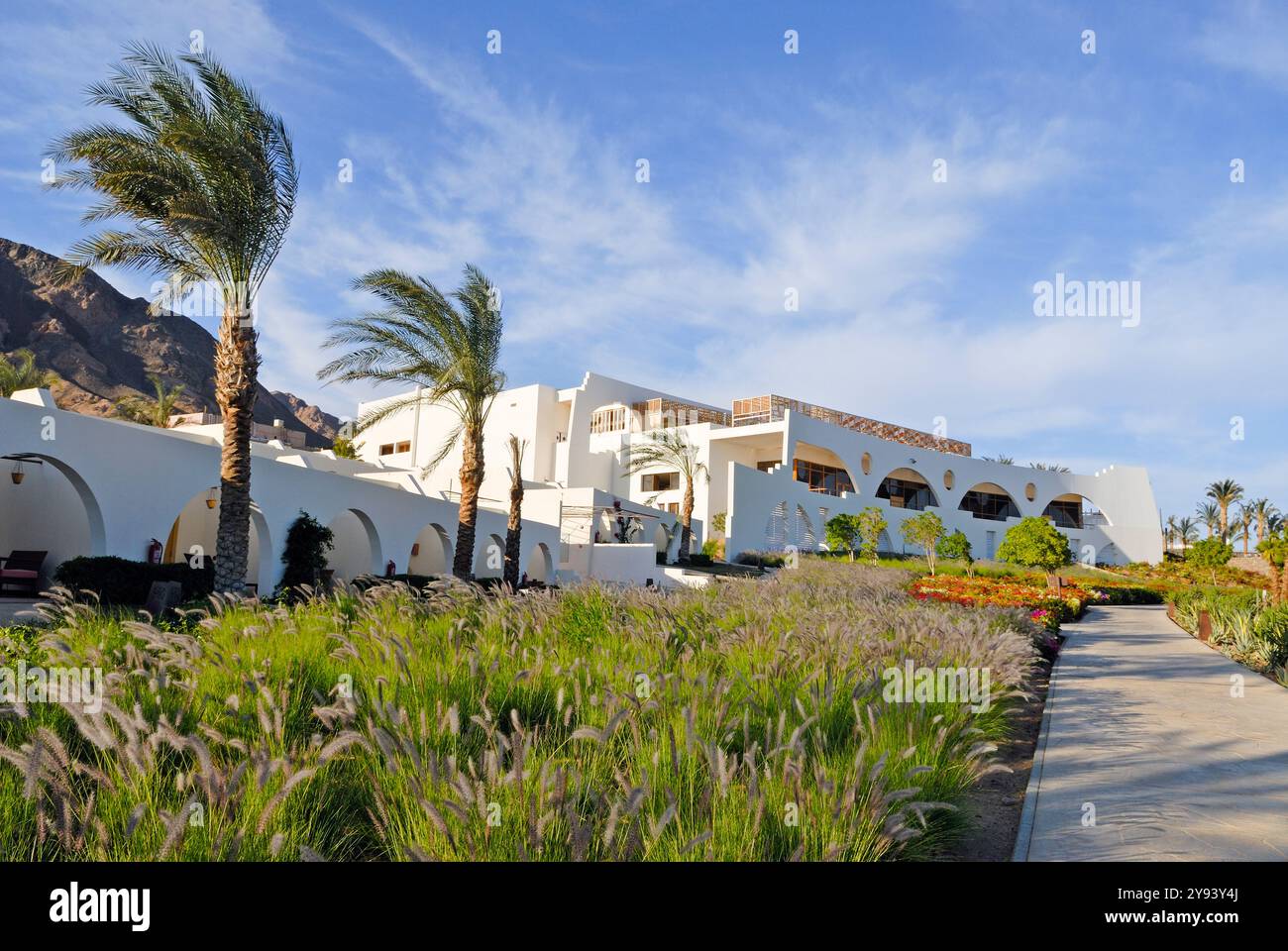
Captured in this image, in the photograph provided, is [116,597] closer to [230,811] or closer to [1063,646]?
[230,811]

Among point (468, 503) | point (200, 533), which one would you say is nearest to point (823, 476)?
point (468, 503)

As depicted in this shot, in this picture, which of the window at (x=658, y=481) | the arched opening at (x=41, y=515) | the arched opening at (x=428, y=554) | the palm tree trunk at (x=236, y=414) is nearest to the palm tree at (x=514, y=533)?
the arched opening at (x=428, y=554)

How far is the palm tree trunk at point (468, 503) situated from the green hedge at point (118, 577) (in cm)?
604

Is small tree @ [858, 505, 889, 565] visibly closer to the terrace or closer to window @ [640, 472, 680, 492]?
the terrace

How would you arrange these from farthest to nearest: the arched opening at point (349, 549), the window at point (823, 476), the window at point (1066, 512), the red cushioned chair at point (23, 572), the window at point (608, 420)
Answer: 1. the window at point (1066, 512)
2. the window at point (823, 476)
3. the window at point (608, 420)
4. the arched opening at point (349, 549)
5. the red cushioned chair at point (23, 572)

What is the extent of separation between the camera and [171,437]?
1495 cm

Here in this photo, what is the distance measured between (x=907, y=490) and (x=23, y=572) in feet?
155

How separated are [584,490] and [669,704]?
29.7 metres

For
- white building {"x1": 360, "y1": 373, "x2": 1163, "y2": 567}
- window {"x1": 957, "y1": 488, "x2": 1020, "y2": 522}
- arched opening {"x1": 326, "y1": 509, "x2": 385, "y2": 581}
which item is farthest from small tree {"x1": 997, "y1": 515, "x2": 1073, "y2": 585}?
window {"x1": 957, "y1": 488, "x2": 1020, "y2": 522}

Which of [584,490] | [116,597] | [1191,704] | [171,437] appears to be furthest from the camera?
[584,490]

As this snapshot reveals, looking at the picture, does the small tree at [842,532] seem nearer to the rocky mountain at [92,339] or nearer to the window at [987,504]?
the window at [987,504]

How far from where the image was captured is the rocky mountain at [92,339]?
2694 inches

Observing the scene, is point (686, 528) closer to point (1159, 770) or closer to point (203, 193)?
point (203, 193)
